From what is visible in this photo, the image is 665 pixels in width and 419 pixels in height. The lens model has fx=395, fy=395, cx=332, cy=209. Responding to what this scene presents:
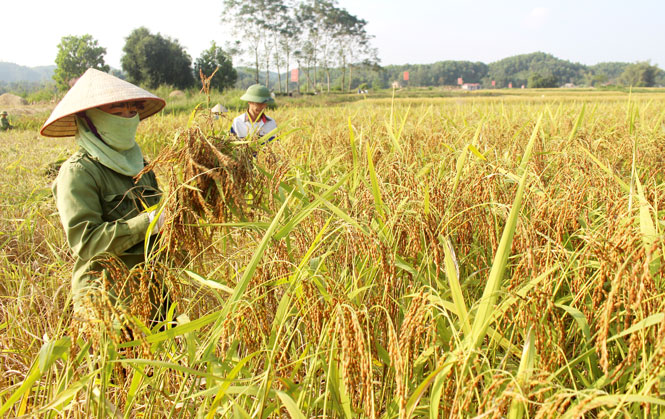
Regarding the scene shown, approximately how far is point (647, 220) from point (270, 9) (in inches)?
1687

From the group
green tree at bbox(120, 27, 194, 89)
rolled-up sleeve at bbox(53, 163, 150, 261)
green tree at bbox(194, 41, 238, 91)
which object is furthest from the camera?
green tree at bbox(194, 41, 238, 91)

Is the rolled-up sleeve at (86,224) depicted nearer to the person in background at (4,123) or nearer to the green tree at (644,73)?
the person in background at (4,123)

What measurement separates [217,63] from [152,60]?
5.11 m

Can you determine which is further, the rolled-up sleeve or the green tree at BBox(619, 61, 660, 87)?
the green tree at BBox(619, 61, 660, 87)

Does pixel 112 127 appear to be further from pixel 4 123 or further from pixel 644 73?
pixel 644 73

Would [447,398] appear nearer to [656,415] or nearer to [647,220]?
[656,415]

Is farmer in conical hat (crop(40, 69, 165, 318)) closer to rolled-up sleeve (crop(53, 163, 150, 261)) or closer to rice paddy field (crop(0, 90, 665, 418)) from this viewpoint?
rolled-up sleeve (crop(53, 163, 150, 261))

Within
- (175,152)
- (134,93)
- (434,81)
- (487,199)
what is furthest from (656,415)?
(434,81)

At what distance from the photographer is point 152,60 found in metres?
31.8

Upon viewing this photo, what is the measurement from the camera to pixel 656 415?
2.69 feet

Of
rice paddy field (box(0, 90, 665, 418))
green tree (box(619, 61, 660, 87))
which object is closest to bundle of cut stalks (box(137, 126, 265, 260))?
rice paddy field (box(0, 90, 665, 418))

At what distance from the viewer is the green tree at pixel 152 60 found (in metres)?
31.4

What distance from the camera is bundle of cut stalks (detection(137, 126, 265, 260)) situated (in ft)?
3.74

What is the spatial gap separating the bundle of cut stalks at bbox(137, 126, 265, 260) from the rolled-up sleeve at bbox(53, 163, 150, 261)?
0.93 feet
